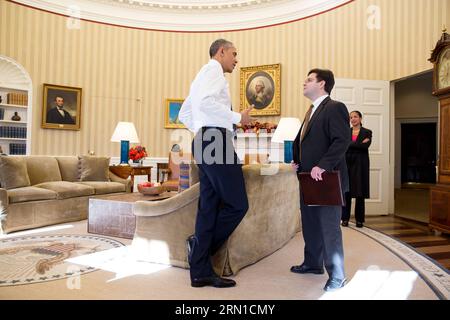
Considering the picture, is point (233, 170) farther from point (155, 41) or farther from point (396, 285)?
point (155, 41)

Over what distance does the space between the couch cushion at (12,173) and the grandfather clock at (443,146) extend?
515 cm

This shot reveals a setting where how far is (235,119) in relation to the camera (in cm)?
238

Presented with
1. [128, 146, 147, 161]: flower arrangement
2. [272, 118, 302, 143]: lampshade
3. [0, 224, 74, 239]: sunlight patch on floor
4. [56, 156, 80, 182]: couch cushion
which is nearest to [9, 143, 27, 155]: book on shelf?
[56, 156, 80, 182]: couch cushion

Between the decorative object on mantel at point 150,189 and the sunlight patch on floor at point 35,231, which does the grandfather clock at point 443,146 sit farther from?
the sunlight patch on floor at point 35,231

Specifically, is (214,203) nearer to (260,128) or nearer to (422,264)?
(422,264)

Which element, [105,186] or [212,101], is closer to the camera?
[212,101]

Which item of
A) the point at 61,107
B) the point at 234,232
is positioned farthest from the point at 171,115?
the point at 234,232

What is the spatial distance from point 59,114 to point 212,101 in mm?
5990

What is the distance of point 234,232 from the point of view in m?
2.80

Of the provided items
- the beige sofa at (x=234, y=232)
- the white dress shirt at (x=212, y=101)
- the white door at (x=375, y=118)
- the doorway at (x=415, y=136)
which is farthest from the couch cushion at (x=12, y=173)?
the doorway at (x=415, y=136)

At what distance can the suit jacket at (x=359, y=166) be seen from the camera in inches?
195

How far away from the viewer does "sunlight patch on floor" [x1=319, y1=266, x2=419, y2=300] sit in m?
2.39

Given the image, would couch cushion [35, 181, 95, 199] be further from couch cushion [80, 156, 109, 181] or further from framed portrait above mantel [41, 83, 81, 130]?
framed portrait above mantel [41, 83, 81, 130]
